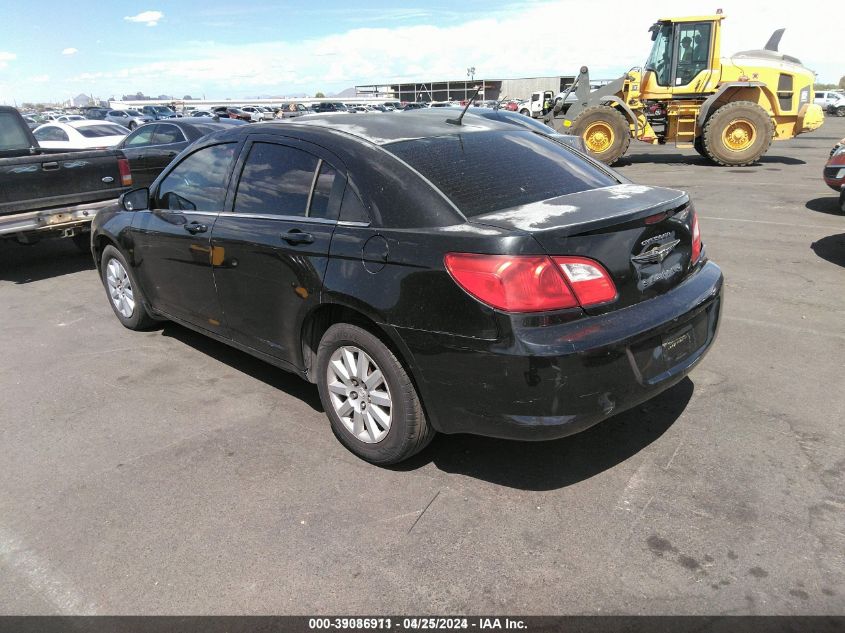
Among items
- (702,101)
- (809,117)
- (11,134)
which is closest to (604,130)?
(702,101)

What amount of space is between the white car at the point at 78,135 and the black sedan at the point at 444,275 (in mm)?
14343

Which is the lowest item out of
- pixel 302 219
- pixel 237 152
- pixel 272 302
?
pixel 272 302

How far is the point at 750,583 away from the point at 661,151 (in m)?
21.8

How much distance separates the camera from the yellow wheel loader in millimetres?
15391

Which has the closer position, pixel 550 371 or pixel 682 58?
pixel 550 371

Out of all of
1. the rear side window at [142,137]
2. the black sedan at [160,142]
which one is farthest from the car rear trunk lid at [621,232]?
the rear side window at [142,137]

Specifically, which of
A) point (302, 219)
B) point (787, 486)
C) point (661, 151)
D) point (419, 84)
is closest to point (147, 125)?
point (302, 219)

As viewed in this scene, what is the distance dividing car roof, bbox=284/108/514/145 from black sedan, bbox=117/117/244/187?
25.1 feet

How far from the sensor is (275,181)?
11.9 ft

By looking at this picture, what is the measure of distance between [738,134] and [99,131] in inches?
650

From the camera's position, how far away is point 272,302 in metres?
3.60

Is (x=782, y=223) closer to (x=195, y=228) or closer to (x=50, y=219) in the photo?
(x=195, y=228)

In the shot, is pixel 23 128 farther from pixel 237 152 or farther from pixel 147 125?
pixel 237 152

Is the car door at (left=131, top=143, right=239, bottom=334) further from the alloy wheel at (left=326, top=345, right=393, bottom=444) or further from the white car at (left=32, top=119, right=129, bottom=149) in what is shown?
the white car at (left=32, top=119, right=129, bottom=149)
